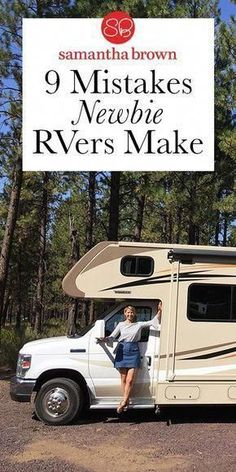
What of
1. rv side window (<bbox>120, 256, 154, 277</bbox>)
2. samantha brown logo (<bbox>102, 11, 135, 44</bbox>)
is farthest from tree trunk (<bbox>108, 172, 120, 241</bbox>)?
samantha brown logo (<bbox>102, 11, 135, 44</bbox>)

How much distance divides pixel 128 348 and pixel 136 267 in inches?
46.2

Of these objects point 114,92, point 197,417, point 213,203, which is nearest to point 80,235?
point 213,203

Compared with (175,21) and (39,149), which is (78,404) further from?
(175,21)

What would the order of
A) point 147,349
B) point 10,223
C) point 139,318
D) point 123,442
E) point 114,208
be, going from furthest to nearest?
1. point 114,208
2. point 10,223
3. point 139,318
4. point 147,349
5. point 123,442

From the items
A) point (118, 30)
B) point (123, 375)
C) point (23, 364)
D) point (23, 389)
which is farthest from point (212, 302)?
point (118, 30)

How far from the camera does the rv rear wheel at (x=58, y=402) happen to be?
28.0ft

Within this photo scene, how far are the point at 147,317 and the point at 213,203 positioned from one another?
1079 centimetres

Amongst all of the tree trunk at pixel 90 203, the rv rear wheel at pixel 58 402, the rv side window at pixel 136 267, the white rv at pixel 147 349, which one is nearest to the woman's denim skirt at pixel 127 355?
the white rv at pixel 147 349

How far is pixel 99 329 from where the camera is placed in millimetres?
8750

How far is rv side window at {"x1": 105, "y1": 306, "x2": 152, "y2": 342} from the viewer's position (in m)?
8.80

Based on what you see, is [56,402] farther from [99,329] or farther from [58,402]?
[99,329]

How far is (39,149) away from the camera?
23.8 feet

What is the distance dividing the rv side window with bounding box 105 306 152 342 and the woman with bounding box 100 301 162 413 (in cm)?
12

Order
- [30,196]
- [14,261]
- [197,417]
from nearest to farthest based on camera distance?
[197,417] < [30,196] < [14,261]
